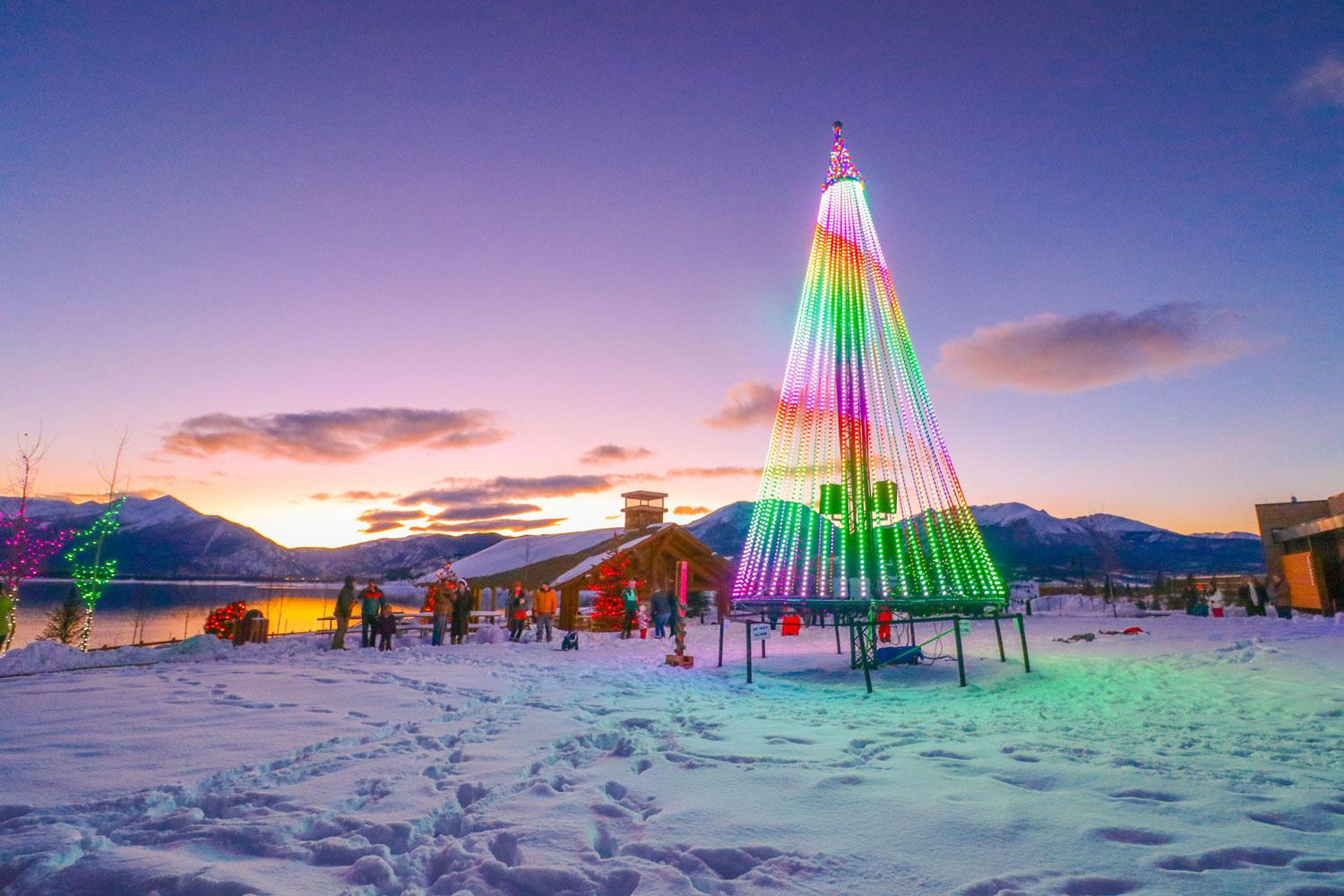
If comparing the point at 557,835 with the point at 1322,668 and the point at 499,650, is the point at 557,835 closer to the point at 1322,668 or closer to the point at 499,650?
the point at 1322,668

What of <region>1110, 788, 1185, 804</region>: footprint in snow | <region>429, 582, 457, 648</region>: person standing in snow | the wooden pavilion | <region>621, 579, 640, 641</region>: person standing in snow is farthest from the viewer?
the wooden pavilion

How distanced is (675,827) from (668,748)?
2141 millimetres

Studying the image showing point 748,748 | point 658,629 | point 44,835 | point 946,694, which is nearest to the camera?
point 44,835

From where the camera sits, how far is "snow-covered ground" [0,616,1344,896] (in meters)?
3.26

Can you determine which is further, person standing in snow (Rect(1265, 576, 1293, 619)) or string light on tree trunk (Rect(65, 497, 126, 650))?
person standing in snow (Rect(1265, 576, 1293, 619))

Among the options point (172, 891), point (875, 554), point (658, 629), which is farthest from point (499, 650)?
point (172, 891)

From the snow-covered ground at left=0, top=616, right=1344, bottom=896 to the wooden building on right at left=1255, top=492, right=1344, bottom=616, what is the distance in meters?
22.8

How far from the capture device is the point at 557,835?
3.85 m

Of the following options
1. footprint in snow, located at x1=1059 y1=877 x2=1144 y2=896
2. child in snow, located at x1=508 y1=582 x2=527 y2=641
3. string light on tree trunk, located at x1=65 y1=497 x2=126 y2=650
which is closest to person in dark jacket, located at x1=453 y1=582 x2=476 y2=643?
child in snow, located at x1=508 y1=582 x2=527 y2=641

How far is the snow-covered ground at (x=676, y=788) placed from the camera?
3.26 meters

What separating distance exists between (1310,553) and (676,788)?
33.6m

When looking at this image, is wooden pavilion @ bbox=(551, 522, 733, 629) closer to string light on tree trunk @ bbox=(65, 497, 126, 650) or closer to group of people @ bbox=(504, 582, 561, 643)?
group of people @ bbox=(504, 582, 561, 643)

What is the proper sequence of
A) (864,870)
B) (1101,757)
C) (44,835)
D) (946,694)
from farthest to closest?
(946,694)
(1101,757)
(44,835)
(864,870)

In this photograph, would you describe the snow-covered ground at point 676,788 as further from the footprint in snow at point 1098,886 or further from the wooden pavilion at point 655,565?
the wooden pavilion at point 655,565
